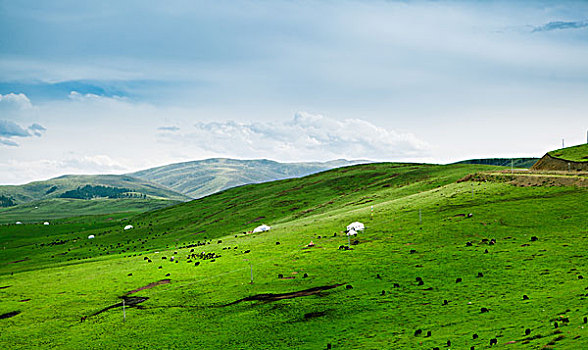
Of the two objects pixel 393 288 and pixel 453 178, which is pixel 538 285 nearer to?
pixel 393 288

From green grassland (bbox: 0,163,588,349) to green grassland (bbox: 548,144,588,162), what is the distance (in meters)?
20.8

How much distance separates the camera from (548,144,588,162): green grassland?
9693 cm

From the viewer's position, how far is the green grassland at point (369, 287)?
35500mm

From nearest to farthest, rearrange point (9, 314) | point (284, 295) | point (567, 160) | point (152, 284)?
point (284, 295)
point (9, 314)
point (152, 284)
point (567, 160)

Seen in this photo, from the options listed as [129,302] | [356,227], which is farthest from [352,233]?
[129,302]

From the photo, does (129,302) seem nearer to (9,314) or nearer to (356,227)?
(9,314)

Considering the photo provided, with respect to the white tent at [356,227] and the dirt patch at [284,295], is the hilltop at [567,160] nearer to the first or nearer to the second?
the white tent at [356,227]

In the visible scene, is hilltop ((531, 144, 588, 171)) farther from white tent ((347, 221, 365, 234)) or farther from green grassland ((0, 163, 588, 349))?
white tent ((347, 221, 365, 234))

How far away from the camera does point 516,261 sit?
50.2m

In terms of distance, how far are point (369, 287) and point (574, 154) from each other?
82178 millimetres

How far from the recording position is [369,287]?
1943 inches

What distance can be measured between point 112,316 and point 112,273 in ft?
95.5

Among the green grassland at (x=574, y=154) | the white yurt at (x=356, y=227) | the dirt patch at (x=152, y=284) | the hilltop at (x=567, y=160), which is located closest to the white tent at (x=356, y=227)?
the white yurt at (x=356, y=227)

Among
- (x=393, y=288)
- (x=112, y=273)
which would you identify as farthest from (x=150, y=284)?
(x=393, y=288)
